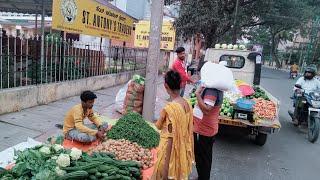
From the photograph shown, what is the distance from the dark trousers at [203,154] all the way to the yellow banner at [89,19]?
4.71m

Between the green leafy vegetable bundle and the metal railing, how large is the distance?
9.85 feet

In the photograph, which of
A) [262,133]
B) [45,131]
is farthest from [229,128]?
[45,131]

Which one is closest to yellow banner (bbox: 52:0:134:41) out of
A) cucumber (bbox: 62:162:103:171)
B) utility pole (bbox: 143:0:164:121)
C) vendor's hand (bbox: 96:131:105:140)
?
utility pole (bbox: 143:0:164:121)

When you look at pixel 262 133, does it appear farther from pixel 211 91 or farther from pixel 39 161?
pixel 39 161

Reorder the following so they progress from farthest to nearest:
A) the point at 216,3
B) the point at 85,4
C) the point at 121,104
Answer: the point at 216,3 → the point at 85,4 → the point at 121,104

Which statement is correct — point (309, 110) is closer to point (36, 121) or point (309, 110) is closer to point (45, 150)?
point (36, 121)

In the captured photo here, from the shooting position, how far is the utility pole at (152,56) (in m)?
6.60

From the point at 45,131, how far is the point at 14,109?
1.22 m

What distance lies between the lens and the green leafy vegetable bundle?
485 cm

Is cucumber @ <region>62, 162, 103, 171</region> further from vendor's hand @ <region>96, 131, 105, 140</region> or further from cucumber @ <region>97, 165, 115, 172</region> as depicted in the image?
vendor's hand @ <region>96, 131, 105, 140</region>

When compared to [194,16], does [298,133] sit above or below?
below

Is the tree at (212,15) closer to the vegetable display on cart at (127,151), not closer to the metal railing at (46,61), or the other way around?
the metal railing at (46,61)

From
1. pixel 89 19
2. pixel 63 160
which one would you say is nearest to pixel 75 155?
pixel 63 160

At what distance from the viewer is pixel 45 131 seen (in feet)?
19.9
